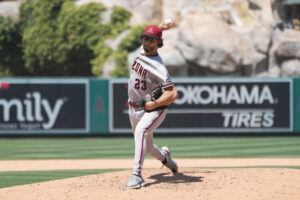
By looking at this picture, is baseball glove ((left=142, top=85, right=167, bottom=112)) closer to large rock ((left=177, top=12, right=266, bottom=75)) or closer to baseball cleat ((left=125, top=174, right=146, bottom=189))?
baseball cleat ((left=125, top=174, right=146, bottom=189))

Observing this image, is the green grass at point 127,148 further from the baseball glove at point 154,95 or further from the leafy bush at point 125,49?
the leafy bush at point 125,49

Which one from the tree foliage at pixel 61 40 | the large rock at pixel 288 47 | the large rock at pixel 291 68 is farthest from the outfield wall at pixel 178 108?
the tree foliage at pixel 61 40

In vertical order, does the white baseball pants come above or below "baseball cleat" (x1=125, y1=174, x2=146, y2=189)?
above

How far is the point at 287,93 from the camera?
15.2 meters

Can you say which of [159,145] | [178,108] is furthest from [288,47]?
[159,145]

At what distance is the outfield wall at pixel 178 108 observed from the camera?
15.1 meters

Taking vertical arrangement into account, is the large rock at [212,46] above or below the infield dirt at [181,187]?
above

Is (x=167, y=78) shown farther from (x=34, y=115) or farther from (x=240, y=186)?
(x=34, y=115)

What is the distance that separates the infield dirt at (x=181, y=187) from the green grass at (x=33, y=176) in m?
1.22

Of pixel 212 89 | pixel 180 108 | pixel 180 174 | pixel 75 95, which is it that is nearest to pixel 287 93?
pixel 212 89

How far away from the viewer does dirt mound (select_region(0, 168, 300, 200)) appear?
5.87 meters

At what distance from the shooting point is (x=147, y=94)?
637cm

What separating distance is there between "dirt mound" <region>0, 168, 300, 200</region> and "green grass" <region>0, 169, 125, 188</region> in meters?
1.24

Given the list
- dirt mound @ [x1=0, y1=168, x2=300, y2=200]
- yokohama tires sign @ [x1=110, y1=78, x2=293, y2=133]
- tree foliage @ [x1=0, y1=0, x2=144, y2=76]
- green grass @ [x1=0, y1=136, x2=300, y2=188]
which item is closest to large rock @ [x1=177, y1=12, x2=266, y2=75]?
tree foliage @ [x1=0, y1=0, x2=144, y2=76]
